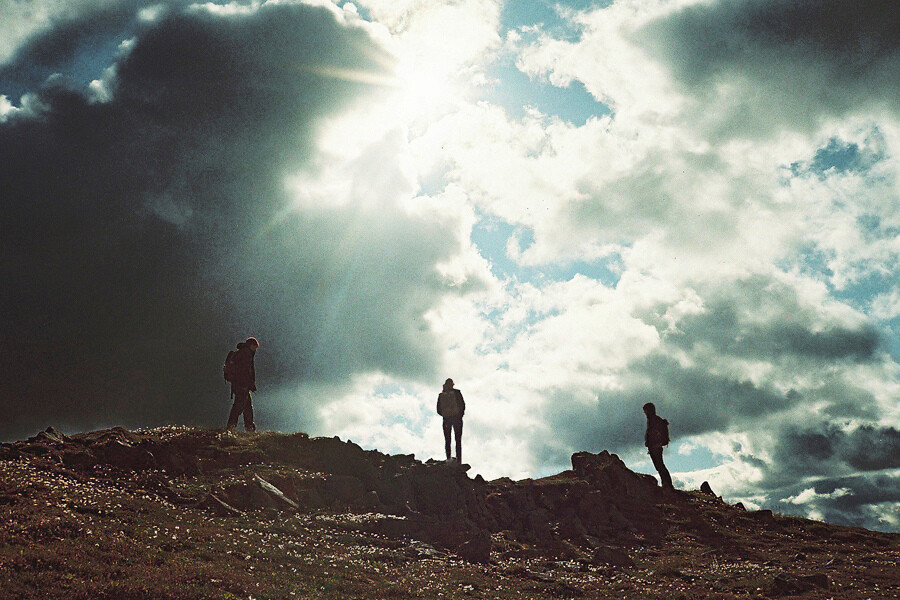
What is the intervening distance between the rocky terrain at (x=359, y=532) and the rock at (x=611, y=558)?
3.2 inches

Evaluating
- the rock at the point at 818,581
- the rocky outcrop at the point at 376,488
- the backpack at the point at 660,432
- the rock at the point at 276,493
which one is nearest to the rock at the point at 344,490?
the rocky outcrop at the point at 376,488

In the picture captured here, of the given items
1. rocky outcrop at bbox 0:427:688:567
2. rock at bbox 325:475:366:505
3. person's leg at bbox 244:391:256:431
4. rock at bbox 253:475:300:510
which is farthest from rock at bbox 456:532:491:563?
person's leg at bbox 244:391:256:431

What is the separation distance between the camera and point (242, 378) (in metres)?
32.7

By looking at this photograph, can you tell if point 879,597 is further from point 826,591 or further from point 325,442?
point 325,442

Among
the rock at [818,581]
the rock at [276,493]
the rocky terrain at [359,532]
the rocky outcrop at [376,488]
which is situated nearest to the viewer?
the rocky terrain at [359,532]

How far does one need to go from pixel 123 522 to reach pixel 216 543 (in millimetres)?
2888

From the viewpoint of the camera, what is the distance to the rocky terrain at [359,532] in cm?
1566

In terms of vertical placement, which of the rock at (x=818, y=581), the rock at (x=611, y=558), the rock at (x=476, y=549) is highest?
the rock at (x=476, y=549)

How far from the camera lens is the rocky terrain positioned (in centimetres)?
1566

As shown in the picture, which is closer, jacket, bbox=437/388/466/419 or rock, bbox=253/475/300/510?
rock, bbox=253/475/300/510

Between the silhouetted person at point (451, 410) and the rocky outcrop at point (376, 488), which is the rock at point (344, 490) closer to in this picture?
the rocky outcrop at point (376, 488)

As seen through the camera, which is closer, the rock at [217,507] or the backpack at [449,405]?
the rock at [217,507]

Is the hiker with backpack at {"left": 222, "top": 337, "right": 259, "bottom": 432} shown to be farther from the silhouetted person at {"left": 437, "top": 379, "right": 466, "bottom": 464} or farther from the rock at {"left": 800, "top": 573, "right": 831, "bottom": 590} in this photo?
the rock at {"left": 800, "top": 573, "right": 831, "bottom": 590}

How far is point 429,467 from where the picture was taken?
30484 mm
